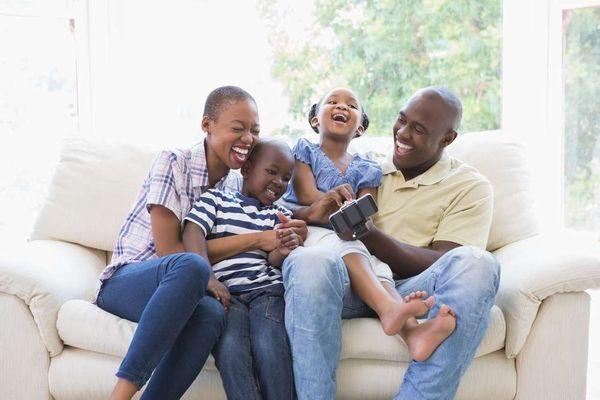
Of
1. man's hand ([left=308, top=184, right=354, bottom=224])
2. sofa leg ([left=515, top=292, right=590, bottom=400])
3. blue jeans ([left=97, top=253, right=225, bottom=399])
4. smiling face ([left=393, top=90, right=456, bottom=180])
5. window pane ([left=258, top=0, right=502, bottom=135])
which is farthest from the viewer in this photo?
window pane ([left=258, top=0, right=502, bottom=135])

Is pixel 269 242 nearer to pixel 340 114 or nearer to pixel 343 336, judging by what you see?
pixel 343 336

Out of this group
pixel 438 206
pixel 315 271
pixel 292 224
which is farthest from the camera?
pixel 438 206

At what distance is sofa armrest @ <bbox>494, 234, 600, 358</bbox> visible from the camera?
1891 millimetres

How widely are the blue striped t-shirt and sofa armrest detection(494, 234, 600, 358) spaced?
60 centimetres

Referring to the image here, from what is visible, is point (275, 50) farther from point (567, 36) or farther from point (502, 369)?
point (502, 369)

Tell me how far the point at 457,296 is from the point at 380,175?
59 centimetres

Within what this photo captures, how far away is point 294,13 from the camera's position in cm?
345

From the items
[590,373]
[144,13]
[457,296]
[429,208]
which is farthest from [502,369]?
[144,13]

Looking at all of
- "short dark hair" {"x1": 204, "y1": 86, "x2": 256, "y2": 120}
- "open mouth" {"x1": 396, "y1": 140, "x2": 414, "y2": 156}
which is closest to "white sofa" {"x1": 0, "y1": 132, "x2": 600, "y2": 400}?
"open mouth" {"x1": 396, "y1": 140, "x2": 414, "y2": 156}

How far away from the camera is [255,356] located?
1.84 metres

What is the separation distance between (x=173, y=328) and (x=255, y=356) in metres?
0.23

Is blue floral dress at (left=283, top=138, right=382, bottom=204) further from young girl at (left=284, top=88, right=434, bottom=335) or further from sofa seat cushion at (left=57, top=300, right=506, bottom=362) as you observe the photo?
sofa seat cushion at (left=57, top=300, right=506, bottom=362)

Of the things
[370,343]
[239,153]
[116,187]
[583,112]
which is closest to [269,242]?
[239,153]

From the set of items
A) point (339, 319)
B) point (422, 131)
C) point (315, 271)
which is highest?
point (422, 131)
